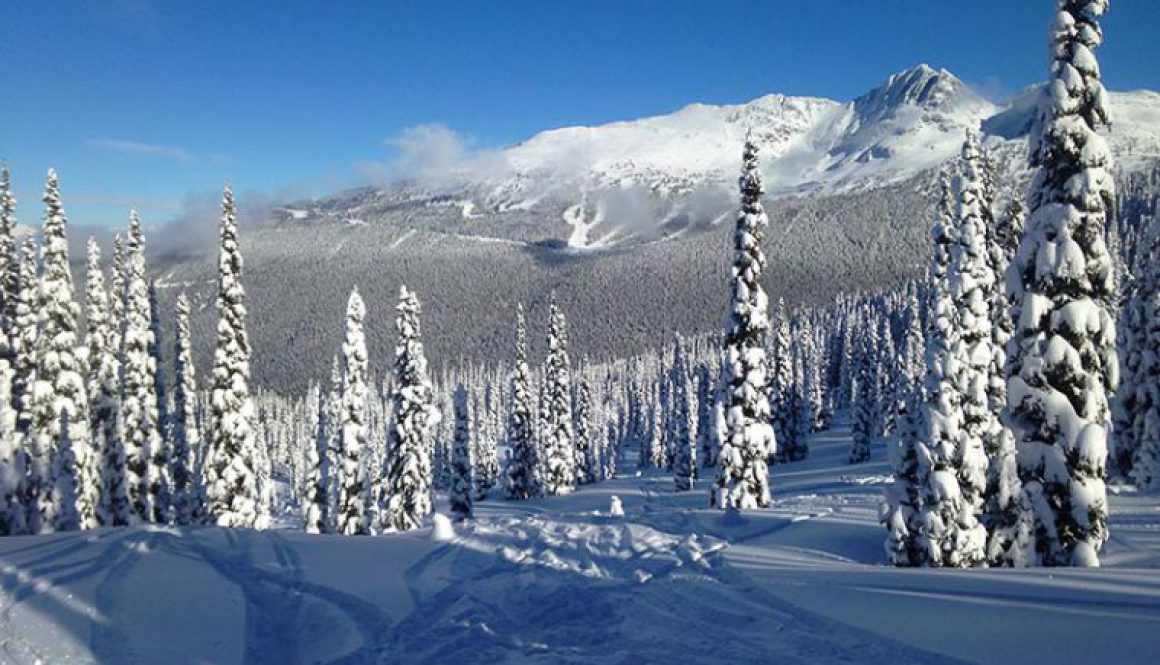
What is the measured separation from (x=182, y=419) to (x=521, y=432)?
29378mm

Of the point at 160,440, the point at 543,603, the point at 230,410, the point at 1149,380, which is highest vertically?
the point at 230,410

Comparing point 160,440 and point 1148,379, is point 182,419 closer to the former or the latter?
point 160,440

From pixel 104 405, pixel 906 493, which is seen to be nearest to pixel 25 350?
pixel 104 405

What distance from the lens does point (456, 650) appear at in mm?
8516

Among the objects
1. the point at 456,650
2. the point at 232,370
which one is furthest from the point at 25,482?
the point at 456,650

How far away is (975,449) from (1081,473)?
6.41 metres

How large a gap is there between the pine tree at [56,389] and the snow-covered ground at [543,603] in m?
18.9

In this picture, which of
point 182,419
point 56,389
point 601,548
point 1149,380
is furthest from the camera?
point 182,419

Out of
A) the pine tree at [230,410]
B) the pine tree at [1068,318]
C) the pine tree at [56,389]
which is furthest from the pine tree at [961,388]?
the pine tree at [56,389]

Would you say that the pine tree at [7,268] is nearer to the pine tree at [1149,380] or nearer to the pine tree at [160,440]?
the pine tree at [160,440]

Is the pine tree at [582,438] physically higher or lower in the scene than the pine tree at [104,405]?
lower

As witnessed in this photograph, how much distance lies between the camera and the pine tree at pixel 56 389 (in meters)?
30.6

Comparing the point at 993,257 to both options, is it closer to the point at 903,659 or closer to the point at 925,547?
the point at 925,547

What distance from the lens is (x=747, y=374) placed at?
88.1 feet
